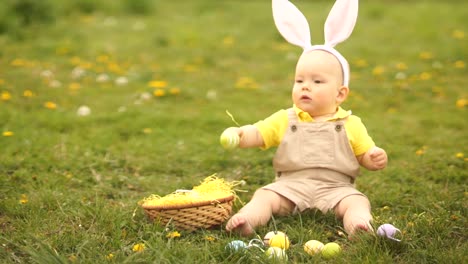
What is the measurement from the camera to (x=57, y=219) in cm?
301

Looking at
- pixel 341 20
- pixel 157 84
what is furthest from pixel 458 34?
pixel 341 20

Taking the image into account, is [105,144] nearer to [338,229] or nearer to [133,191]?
[133,191]

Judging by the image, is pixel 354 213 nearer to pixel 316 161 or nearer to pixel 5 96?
pixel 316 161

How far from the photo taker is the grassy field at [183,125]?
2.78 meters

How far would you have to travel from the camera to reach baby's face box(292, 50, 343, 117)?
10.5ft

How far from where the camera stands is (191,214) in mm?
2859

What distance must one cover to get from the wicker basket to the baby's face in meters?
0.67

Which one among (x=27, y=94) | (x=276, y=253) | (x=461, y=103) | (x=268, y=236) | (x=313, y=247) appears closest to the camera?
(x=276, y=253)

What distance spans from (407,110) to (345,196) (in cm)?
252

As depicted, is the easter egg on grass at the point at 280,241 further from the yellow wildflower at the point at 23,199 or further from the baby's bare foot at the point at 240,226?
the yellow wildflower at the point at 23,199

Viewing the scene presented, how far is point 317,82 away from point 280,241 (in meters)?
→ 0.91

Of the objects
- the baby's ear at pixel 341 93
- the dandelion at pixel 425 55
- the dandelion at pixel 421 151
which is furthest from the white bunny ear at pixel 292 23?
the dandelion at pixel 425 55

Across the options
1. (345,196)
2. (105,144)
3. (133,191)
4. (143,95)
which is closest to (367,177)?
(345,196)

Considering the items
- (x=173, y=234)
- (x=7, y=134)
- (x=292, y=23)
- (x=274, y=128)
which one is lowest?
(x=7, y=134)
